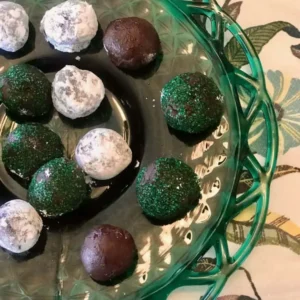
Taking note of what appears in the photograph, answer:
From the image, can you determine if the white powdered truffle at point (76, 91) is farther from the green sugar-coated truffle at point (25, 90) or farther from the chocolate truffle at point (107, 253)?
the chocolate truffle at point (107, 253)

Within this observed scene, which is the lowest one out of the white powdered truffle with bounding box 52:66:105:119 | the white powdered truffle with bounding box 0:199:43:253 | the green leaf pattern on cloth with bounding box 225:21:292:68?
the white powdered truffle with bounding box 0:199:43:253

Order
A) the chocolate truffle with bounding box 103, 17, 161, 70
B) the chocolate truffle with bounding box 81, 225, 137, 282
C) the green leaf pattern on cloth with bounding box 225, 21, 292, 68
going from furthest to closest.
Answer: the green leaf pattern on cloth with bounding box 225, 21, 292, 68 → the chocolate truffle with bounding box 103, 17, 161, 70 → the chocolate truffle with bounding box 81, 225, 137, 282

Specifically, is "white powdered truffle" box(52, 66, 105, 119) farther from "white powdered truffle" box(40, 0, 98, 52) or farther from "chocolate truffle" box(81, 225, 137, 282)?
"chocolate truffle" box(81, 225, 137, 282)

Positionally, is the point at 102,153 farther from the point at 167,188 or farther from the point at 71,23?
the point at 71,23

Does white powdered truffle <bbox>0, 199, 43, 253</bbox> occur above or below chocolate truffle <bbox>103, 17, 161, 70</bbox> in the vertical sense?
below

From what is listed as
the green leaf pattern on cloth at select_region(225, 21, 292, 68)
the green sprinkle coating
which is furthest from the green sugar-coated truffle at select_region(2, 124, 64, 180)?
the green leaf pattern on cloth at select_region(225, 21, 292, 68)

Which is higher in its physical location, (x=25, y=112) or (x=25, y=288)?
(x=25, y=112)

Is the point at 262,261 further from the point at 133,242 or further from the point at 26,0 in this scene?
the point at 26,0

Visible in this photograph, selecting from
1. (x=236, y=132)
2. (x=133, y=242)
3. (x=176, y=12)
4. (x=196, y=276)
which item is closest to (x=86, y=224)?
(x=133, y=242)
